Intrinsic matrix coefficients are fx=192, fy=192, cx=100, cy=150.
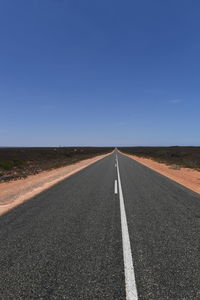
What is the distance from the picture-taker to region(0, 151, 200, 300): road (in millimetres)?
2686

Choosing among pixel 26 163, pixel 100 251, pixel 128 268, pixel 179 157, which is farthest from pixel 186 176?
pixel 179 157

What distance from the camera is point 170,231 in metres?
4.66

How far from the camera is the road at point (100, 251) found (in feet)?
8.81

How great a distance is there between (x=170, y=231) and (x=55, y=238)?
2727 mm

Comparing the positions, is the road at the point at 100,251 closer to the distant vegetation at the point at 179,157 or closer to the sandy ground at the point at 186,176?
the sandy ground at the point at 186,176

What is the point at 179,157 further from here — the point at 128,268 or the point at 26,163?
the point at 128,268

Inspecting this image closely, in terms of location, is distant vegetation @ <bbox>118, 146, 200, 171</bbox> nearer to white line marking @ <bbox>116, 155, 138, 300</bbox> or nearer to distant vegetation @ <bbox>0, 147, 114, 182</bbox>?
distant vegetation @ <bbox>0, 147, 114, 182</bbox>

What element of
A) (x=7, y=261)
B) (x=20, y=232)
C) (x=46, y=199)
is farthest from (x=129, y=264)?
(x=46, y=199)

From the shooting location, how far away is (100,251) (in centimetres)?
368

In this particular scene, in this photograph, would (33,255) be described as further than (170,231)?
No

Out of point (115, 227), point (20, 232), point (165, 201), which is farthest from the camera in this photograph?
point (165, 201)

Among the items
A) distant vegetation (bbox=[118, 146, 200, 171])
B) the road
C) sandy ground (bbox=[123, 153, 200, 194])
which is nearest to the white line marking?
the road

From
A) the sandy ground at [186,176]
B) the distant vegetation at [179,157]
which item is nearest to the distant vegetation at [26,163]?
the sandy ground at [186,176]

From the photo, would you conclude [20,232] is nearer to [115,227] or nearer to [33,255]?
[33,255]
